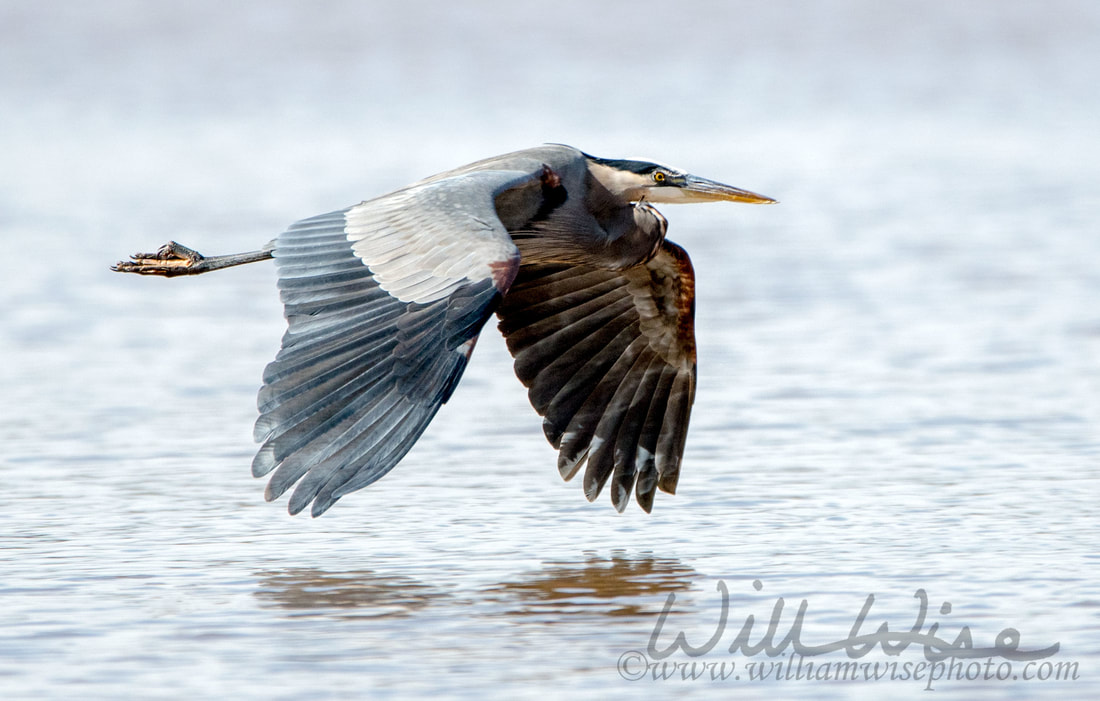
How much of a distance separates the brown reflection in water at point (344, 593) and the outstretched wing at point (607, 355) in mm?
1388

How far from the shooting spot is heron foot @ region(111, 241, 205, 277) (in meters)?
8.27

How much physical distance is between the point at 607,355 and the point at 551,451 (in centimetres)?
79

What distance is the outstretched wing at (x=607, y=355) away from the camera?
7812 millimetres

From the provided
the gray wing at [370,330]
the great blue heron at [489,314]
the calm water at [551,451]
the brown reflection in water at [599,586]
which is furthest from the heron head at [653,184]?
the brown reflection in water at [599,586]

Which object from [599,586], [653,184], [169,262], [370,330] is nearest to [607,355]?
[653,184]

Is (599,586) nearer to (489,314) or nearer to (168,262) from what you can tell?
(489,314)

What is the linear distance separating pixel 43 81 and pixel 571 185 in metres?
21.6

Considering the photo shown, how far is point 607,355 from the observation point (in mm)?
8016

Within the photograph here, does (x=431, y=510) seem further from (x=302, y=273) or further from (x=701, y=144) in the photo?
(x=701, y=144)

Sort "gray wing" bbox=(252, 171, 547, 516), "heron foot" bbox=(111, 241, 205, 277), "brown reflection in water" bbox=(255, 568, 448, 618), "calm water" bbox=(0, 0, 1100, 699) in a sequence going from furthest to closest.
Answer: "heron foot" bbox=(111, 241, 205, 277) → "brown reflection in water" bbox=(255, 568, 448, 618) → "calm water" bbox=(0, 0, 1100, 699) → "gray wing" bbox=(252, 171, 547, 516)

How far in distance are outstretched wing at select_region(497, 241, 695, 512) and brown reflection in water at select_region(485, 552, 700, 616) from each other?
92 centimetres

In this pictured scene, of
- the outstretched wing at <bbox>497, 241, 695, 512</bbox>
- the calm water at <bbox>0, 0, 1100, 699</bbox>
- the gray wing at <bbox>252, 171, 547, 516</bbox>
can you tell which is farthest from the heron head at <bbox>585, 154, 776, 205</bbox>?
the calm water at <bbox>0, 0, 1100, 699</bbox>

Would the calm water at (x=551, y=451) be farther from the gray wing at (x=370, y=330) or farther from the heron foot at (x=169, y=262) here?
the heron foot at (x=169, y=262)

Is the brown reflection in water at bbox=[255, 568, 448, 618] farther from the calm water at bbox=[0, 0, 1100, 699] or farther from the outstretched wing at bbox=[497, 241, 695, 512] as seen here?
the outstretched wing at bbox=[497, 241, 695, 512]
